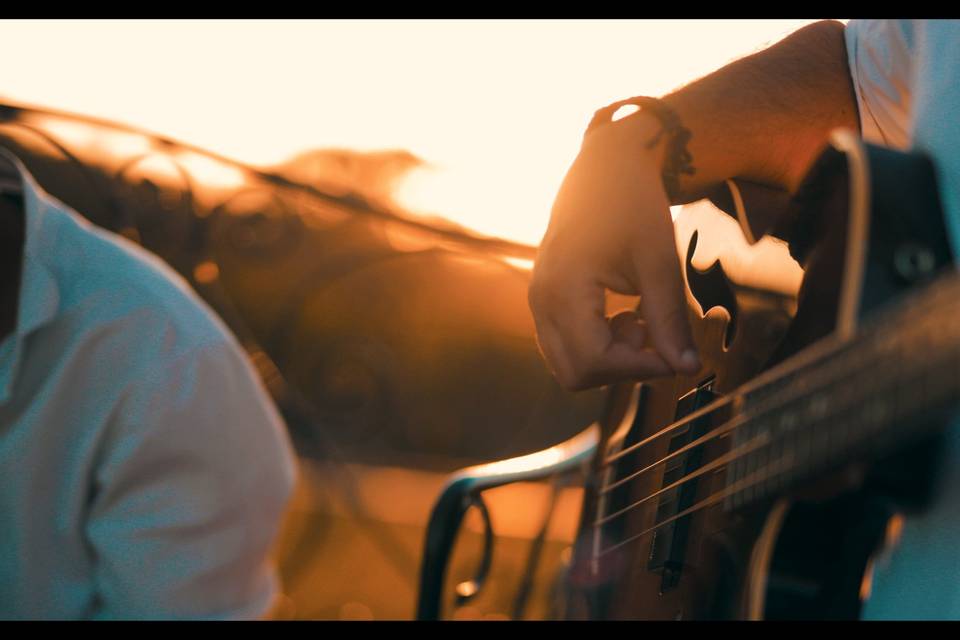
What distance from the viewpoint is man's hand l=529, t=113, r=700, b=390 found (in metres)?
1.27

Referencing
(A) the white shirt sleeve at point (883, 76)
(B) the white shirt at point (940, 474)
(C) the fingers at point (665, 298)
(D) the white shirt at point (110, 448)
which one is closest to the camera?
(B) the white shirt at point (940, 474)

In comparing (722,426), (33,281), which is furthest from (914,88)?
(33,281)

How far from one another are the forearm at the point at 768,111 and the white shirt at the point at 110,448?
1.05 m

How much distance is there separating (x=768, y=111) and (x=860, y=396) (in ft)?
2.74

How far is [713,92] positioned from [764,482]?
0.79 metres

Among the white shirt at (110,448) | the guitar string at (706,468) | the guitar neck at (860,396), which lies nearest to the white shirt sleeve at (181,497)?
the white shirt at (110,448)

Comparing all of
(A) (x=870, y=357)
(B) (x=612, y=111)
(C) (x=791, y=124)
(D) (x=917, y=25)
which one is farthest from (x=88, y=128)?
(A) (x=870, y=357)

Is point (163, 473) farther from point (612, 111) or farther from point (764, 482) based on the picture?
point (764, 482)

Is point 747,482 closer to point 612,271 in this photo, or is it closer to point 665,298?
point 665,298

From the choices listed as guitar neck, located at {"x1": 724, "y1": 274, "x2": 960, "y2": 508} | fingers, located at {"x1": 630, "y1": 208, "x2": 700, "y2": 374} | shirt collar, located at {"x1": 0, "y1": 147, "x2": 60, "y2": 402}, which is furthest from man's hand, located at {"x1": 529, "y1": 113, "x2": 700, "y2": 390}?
shirt collar, located at {"x1": 0, "y1": 147, "x2": 60, "y2": 402}

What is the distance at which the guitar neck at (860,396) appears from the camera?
2.22ft

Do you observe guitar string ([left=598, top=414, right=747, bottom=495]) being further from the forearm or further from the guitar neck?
the forearm

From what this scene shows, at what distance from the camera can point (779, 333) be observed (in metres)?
1.06

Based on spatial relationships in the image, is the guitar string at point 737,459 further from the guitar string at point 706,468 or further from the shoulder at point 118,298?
the shoulder at point 118,298
